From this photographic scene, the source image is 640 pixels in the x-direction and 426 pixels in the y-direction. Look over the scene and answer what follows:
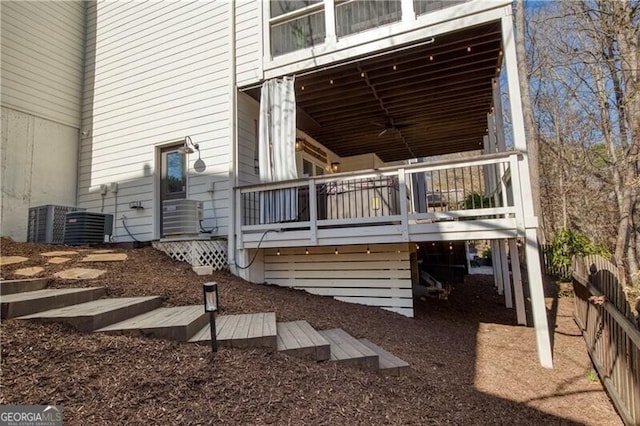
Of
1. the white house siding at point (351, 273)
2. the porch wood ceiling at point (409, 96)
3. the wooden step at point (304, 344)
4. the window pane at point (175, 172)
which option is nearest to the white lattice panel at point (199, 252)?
the white house siding at point (351, 273)

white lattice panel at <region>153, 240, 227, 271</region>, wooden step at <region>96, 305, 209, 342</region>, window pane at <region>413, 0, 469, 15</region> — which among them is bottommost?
wooden step at <region>96, 305, 209, 342</region>

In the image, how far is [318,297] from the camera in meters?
5.78

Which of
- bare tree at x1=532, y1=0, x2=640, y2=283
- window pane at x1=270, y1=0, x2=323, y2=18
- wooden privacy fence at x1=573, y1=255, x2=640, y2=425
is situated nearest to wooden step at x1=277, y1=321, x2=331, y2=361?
wooden privacy fence at x1=573, y1=255, x2=640, y2=425

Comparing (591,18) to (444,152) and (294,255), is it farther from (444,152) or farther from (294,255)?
(294,255)

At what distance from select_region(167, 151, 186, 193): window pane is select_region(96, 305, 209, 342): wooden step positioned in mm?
3948

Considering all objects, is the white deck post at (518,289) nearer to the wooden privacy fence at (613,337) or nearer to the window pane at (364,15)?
the wooden privacy fence at (613,337)

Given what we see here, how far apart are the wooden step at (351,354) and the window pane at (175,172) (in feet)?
15.6

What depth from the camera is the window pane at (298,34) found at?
5.88 meters

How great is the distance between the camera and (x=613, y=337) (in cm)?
317

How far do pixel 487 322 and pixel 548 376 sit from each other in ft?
6.76

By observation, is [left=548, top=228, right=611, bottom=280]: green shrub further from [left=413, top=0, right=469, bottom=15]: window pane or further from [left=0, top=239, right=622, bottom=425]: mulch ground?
[left=413, top=0, right=469, bottom=15]: window pane

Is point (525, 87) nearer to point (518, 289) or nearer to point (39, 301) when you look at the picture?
point (518, 289)

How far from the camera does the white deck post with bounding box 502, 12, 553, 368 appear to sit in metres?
4.00
